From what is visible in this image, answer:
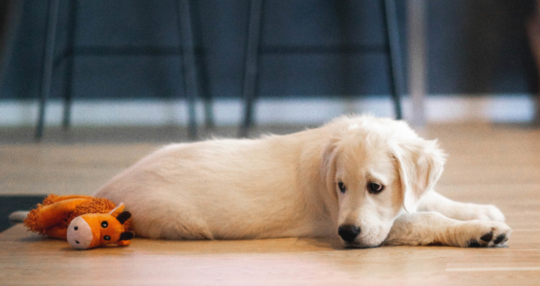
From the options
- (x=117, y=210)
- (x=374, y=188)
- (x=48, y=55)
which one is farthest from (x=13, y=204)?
(x=48, y=55)

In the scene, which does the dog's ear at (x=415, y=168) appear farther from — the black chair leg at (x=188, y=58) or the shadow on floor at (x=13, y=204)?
the black chair leg at (x=188, y=58)

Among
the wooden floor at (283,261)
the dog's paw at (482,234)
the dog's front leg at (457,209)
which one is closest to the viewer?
the wooden floor at (283,261)

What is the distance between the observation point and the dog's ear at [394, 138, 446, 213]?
157cm

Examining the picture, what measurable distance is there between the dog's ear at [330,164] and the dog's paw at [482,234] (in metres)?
0.37

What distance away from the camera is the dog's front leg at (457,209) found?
1776 millimetres

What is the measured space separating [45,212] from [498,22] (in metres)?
4.54

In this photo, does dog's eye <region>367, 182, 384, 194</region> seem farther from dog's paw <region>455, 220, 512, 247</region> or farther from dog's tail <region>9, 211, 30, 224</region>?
dog's tail <region>9, 211, 30, 224</region>

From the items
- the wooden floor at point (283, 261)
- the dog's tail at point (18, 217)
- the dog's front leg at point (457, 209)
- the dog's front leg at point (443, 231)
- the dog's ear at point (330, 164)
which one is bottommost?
the wooden floor at point (283, 261)

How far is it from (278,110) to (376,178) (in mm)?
3749

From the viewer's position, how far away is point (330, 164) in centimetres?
164

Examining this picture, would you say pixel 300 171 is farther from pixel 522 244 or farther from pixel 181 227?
pixel 522 244

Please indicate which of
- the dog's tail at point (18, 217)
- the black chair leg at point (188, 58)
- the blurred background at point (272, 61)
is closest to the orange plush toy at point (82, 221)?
the dog's tail at point (18, 217)

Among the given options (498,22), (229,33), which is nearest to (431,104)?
(498,22)

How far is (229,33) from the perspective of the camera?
5289mm
